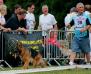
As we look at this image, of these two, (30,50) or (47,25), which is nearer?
(30,50)

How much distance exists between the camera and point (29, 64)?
19469 millimetres

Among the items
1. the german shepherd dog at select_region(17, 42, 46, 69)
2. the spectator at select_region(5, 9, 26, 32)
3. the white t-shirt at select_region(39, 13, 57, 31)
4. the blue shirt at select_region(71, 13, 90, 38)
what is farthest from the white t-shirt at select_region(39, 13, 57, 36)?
the german shepherd dog at select_region(17, 42, 46, 69)

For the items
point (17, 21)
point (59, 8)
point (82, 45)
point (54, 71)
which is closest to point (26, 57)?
point (17, 21)

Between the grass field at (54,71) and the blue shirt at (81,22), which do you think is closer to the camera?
the grass field at (54,71)

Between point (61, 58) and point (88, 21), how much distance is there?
5.86 feet

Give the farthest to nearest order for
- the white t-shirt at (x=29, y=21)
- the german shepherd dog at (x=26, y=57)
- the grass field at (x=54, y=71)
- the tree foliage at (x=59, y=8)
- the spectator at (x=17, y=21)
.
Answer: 1. the tree foliage at (x=59, y=8)
2. the white t-shirt at (x=29, y=21)
3. the spectator at (x=17, y=21)
4. the german shepherd dog at (x=26, y=57)
5. the grass field at (x=54, y=71)

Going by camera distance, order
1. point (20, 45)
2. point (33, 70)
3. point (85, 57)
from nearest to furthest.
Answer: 1. point (33, 70)
2. point (20, 45)
3. point (85, 57)

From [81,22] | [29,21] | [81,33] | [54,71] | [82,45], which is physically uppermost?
[29,21]

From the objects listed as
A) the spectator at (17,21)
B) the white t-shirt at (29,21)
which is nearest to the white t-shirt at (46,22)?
the white t-shirt at (29,21)

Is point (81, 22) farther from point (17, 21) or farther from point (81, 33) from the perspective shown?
point (17, 21)

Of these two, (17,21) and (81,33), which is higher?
(17,21)

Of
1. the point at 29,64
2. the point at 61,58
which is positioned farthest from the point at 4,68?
the point at 61,58

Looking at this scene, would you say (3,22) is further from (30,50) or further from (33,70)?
(33,70)

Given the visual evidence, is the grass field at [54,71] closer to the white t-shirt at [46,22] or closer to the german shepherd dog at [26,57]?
the german shepherd dog at [26,57]
